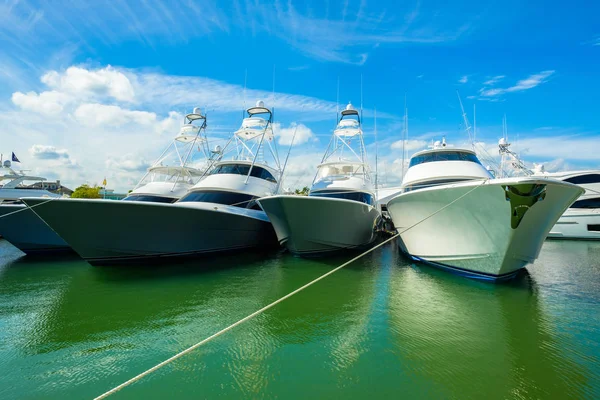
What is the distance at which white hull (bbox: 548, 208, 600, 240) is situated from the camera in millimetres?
20094

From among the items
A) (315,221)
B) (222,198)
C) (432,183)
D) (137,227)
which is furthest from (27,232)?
(432,183)

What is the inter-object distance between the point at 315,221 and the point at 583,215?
22.2 meters

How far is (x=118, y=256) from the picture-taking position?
9.87 meters

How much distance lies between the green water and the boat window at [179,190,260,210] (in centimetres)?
439

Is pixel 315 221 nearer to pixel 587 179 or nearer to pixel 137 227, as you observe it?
pixel 137 227

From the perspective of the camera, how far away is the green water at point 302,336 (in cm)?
368

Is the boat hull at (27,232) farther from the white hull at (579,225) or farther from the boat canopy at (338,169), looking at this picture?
the white hull at (579,225)

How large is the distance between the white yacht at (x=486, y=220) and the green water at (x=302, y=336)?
0.73 metres

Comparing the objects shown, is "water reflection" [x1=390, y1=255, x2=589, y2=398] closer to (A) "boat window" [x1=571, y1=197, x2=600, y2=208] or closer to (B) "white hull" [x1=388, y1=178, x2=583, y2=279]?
(B) "white hull" [x1=388, y1=178, x2=583, y2=279]

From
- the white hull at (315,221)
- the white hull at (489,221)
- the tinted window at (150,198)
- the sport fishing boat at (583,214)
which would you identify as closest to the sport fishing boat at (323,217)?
the white hull at (315,221)

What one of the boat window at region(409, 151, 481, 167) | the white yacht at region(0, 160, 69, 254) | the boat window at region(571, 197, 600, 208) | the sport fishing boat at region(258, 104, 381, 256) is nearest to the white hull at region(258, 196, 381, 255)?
the sport fishing boat at region(258, 104, 381, 256)

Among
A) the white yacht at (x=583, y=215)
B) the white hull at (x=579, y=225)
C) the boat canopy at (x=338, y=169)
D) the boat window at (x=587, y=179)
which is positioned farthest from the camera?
the boat window at (x=587, y=179)

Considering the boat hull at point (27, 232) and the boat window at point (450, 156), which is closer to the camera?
the boat hull at point (27, 232)

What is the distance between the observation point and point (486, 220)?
7.41m
